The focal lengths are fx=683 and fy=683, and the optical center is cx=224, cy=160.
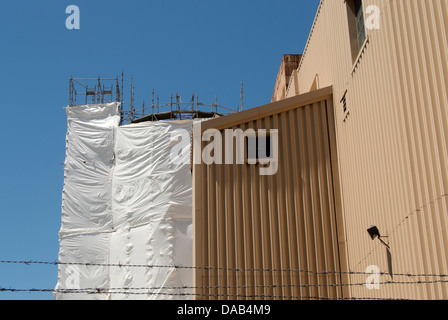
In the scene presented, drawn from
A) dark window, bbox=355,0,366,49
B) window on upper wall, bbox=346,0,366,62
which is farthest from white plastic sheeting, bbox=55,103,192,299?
dark window, bbox=355,0,366,49

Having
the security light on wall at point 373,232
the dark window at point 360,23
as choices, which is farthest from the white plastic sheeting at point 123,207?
the security light on wall at point 373,232

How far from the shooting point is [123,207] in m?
35.2

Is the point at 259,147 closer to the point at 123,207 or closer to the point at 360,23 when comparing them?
the point at 360,23

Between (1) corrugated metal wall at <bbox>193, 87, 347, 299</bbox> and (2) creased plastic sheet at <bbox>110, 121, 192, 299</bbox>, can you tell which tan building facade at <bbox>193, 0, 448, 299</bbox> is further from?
(2) creased plastic sheet at <bbox>110, 121, 192, 299</bbox>

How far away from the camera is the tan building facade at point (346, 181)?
10000mm

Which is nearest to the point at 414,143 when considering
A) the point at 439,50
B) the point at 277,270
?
the point at 439,50

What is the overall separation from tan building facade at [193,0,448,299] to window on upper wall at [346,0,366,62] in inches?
0.9

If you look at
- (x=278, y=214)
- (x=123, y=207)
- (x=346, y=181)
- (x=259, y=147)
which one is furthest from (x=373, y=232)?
(x=123, y=207)

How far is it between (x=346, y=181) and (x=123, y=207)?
2205 cm

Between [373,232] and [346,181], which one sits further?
[346,181]

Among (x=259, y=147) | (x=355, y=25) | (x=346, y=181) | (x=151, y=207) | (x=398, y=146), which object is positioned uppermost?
(x=355, y=25)
